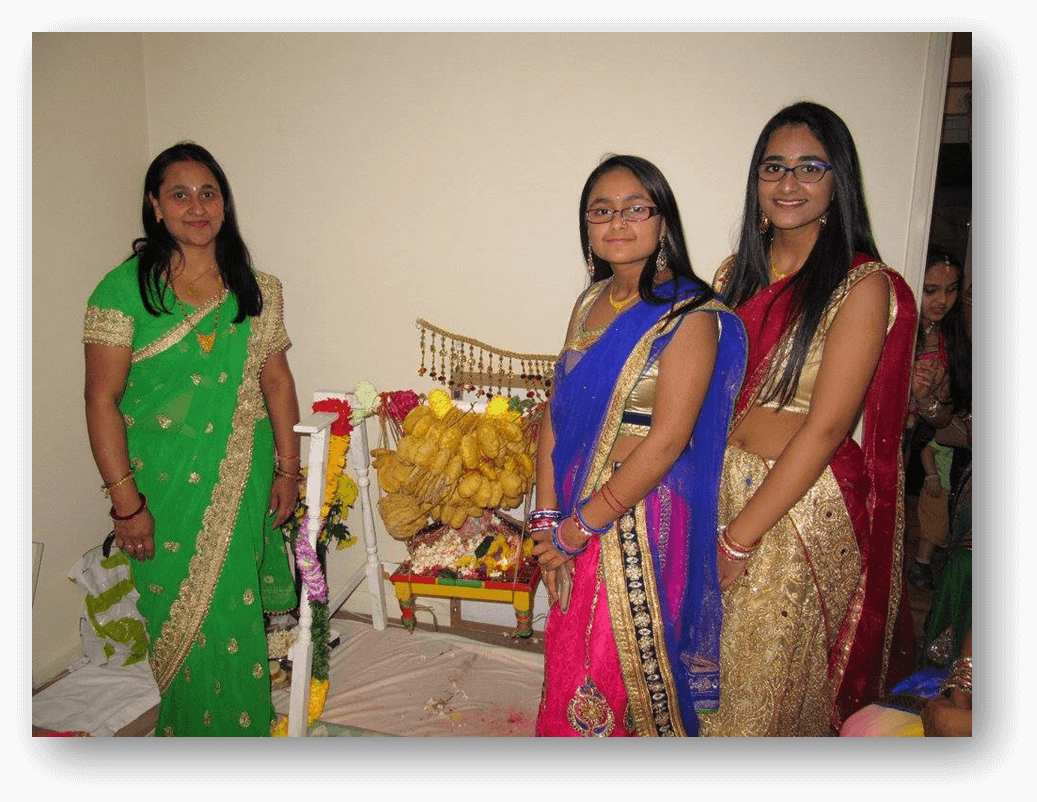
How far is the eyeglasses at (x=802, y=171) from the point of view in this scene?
162cm

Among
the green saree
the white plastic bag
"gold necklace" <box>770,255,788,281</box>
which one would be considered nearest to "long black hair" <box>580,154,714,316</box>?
"gold necklace" <box>770,255,788,281</box>

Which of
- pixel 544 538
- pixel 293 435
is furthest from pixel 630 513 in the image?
pixel 293 435

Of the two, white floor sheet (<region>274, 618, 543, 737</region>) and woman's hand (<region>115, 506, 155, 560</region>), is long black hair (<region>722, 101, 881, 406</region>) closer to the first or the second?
white floor sheet (<region>274, 618, 543, 737</region>)

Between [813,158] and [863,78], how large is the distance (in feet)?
3.79

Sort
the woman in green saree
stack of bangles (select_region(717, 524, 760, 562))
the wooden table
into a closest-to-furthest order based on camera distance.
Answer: stack of bangles (select_region(717, 524, 760, 562)), the woman in green saree, the wooden table

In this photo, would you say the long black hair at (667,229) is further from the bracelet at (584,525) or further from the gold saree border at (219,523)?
the gold saree border at (219,523)

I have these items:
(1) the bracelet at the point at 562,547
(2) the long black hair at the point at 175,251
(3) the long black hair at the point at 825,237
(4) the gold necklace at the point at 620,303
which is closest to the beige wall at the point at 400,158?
(2) the long black hair at the point at 175,251

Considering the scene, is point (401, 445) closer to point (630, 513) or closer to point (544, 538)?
point (544, 538)

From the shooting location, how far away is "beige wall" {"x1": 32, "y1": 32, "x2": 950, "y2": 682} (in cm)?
250

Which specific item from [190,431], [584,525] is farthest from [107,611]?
[584,525]

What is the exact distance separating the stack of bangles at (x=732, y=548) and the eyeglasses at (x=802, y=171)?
900 mm

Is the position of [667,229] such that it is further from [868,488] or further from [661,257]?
[868,488]

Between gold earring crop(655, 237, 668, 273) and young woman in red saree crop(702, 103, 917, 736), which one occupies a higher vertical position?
gold earring crop(655, 237, 668, 273)

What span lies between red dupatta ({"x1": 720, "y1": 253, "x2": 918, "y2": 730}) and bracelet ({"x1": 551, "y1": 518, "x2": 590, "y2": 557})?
1.81 ft
